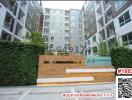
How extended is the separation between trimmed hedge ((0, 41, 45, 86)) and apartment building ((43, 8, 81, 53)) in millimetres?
31601

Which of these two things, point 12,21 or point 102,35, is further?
point 102,35

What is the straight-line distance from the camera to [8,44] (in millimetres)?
8297

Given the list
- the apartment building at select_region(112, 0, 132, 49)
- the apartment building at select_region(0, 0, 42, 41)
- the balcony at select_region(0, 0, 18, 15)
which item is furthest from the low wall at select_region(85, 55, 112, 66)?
the balcony at select_region(0, 0, 18, 15)

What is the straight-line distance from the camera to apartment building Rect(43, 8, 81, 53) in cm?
4084

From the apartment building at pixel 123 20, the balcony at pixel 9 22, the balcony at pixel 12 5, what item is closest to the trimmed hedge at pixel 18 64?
the apartment building at pixel 123 20

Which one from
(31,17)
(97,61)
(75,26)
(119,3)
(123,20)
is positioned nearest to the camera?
(97,61)

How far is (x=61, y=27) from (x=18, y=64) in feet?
116

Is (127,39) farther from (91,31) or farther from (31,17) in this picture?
(31,17)

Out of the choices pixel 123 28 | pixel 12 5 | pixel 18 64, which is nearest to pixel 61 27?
pixel 12 5

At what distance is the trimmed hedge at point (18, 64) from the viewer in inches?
311

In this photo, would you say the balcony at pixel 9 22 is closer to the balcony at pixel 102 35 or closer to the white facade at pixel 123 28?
the white facade at pixel 123 28

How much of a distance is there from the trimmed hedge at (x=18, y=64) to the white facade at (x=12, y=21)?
374 inches

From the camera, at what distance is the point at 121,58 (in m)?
9.70

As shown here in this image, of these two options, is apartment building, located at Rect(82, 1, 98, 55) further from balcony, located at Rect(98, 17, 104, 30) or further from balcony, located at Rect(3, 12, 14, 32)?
balcony, located at Rect(3, 12, 14, 32)
